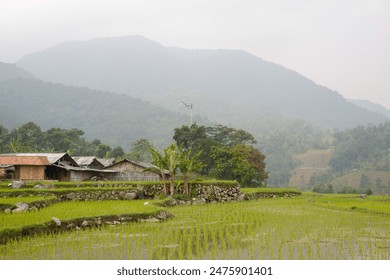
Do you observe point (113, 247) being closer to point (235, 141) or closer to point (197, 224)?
point (197, 224)

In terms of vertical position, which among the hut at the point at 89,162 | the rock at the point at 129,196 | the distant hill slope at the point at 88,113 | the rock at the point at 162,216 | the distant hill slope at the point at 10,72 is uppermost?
the distant hill slope at the point at 10,72

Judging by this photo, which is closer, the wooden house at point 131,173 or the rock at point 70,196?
the rock at point 70,196

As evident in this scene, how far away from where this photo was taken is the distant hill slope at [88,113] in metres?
103

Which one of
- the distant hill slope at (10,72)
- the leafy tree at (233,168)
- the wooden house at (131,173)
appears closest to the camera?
the wooden house at (131,173)

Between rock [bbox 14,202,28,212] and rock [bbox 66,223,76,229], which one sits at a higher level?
rock [bbox 14,202,28,212]

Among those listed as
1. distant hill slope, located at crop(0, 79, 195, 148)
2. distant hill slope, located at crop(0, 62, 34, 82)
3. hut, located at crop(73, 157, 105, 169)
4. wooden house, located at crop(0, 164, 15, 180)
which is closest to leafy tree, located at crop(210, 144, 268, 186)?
hut, located at crop(73, 157, 105, 169)

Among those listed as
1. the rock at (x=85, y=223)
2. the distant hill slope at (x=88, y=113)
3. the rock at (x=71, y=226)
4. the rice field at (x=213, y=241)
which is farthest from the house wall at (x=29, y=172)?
the distant hill slope at (x=88, y=113)

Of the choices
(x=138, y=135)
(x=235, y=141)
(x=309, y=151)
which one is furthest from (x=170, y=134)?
(x=235, y=141)

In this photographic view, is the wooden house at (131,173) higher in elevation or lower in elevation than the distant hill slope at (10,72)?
lower

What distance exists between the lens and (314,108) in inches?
7185

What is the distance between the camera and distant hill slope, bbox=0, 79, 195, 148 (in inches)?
4047

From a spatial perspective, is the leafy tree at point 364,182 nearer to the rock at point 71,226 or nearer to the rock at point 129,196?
the rock at point 129,196

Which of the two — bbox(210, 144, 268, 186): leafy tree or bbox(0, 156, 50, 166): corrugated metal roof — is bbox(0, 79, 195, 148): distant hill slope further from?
bbox(0, 156, 50, 166): corrugated metal roof

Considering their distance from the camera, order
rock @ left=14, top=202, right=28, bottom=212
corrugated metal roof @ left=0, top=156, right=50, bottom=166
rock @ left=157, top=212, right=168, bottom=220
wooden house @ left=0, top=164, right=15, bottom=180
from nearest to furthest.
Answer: rock @ left=14, top=202, right=28, bottom=212
rock @ left=157, top=212, right=168, bottom=220
wooden house @ left=0, top=164, right=15, bottom=180
corrugated metal roof @ left=0, top=156, right=50, bottom=166
